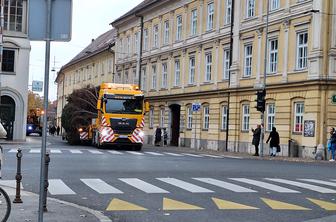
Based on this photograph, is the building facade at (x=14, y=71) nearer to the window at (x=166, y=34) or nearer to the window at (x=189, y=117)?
the window at (x=189, y=117)

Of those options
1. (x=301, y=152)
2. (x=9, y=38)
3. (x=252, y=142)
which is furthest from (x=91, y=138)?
(x=301, y=152)

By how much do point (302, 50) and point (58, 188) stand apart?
77.2ft

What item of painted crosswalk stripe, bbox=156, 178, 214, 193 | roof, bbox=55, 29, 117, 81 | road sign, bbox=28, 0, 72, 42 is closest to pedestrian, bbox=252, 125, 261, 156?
painted crosswalk stripe, bbox=156, 178, 214, 193

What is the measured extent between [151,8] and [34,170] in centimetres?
4018

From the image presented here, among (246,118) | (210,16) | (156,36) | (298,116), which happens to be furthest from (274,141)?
(156,36)

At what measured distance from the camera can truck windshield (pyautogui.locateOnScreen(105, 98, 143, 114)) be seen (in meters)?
34.5

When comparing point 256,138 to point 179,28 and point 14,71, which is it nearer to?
point 14,71

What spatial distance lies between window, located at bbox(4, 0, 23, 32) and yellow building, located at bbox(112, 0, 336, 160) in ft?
46.6

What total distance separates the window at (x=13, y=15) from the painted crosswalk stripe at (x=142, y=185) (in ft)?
89.0

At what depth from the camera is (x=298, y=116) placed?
1341 inches

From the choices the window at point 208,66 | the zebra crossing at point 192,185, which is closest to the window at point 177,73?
the window at point 208,66

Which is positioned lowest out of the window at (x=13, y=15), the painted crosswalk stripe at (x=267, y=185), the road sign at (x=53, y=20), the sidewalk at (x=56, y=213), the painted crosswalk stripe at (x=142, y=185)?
the sidewalk at (x=56, y=213)

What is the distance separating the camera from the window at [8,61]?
3991 centimetres

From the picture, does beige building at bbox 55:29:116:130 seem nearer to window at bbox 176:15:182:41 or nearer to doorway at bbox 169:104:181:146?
doorway at bbox 169:104:181:146
